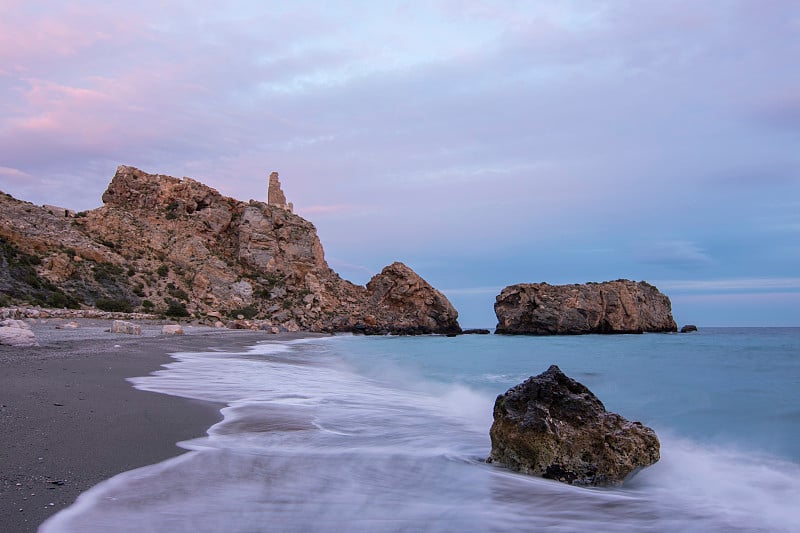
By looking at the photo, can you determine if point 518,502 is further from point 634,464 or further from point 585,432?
point 634,464

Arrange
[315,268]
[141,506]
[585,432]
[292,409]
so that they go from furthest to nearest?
[315,268], [292,409], [585,432], [141,506]

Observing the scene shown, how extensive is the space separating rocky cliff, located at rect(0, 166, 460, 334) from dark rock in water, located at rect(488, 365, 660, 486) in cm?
2595

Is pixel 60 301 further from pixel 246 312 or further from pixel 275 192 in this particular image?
pixel 275 192

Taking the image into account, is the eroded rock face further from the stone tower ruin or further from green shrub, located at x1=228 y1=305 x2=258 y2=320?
the stone tower ruin

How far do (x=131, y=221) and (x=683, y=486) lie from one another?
155ft

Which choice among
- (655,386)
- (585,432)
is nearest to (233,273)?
(655,386)

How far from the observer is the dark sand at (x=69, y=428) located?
2.94 m

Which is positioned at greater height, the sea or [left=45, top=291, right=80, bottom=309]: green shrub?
[left=45, top=291, right=80, bottom=309]: green shrub

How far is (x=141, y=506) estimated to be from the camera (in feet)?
9.84

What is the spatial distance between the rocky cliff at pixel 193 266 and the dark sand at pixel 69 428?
2054 centimetres

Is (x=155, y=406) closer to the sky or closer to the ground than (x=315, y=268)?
closer to the ground

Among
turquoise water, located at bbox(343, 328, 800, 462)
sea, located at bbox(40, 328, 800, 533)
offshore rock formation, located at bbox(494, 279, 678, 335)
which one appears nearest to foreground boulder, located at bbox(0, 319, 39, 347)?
sea, located at bbox(40, 328, 800, 533)

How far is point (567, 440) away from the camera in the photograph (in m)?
4.46

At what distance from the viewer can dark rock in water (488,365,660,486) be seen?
439 cm
